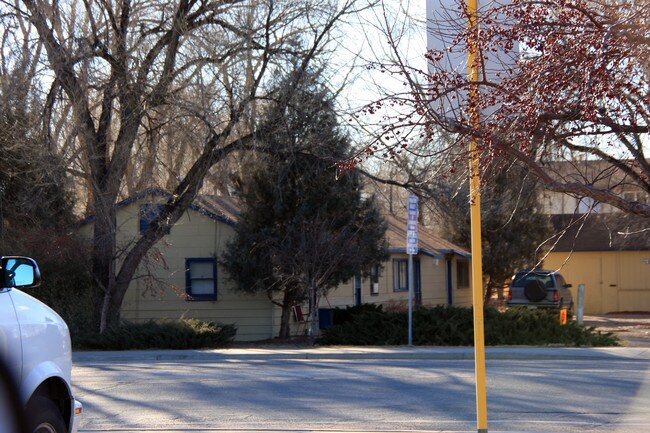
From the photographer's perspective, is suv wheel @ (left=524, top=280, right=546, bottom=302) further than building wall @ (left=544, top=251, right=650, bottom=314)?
No

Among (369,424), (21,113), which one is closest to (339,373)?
(369,424)

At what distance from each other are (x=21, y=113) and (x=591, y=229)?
2526cm

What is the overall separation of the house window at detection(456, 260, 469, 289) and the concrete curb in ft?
64.4

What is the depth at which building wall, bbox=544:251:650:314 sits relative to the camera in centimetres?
3497

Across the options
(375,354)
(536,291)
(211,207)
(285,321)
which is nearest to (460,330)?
(375,354)

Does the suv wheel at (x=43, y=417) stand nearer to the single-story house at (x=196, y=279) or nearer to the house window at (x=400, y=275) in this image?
the single-story house at (x=196, y=279)

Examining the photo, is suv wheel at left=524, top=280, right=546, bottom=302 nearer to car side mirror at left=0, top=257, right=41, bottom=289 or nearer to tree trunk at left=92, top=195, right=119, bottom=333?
tree trunk at left=92, top=195, right=119, bottom=333

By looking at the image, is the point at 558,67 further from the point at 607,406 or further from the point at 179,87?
the point at 179,87

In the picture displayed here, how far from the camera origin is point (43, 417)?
5.54 m

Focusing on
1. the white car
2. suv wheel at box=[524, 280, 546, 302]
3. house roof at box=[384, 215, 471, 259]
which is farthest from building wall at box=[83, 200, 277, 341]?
the white car

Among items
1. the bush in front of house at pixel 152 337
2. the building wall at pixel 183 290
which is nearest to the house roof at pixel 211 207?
the building wall at pixel 183 290

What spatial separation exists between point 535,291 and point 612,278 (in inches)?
380

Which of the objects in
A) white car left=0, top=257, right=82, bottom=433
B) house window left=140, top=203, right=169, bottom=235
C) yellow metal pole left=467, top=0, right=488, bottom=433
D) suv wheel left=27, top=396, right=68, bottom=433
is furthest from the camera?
house window left=140, top=203, right=169, bottom=235

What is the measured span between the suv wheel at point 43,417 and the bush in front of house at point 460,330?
14.4m
